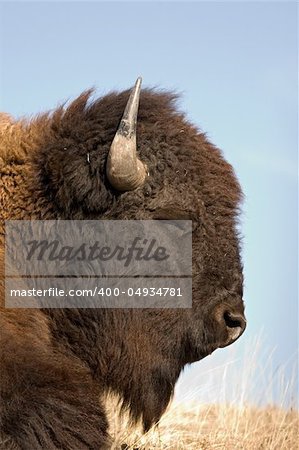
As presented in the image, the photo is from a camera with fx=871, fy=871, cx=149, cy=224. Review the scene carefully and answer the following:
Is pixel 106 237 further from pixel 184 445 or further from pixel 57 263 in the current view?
pixel 184 445

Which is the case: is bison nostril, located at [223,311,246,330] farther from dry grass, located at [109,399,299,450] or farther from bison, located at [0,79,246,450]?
dry grass, located at [109,399,299,450]

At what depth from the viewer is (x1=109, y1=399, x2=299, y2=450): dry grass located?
593 cm

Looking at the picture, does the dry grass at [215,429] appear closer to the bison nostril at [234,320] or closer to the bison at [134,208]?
the bison at [134,208]

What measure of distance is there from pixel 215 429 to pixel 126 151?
3.04 meters

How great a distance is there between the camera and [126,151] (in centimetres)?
508

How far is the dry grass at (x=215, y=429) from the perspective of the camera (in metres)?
5.93

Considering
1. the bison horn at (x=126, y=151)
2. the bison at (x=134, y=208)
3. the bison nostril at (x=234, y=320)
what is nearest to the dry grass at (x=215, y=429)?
the bison at (x=134, y=208)

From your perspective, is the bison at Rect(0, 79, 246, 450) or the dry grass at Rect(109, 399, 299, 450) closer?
the bison at Rect(0, 79, 246, 450)

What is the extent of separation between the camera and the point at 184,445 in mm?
6156

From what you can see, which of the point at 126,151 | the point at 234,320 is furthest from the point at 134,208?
the point at 234,320

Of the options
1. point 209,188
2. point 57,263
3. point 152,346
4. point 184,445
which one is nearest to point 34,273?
point 57,263

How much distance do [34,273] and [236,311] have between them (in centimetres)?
123

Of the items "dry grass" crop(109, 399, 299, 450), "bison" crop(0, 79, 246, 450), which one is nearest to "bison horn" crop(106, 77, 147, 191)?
"bison" crop(0, 79, 246, 450)

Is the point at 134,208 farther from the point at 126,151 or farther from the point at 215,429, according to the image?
the point at 215,429
